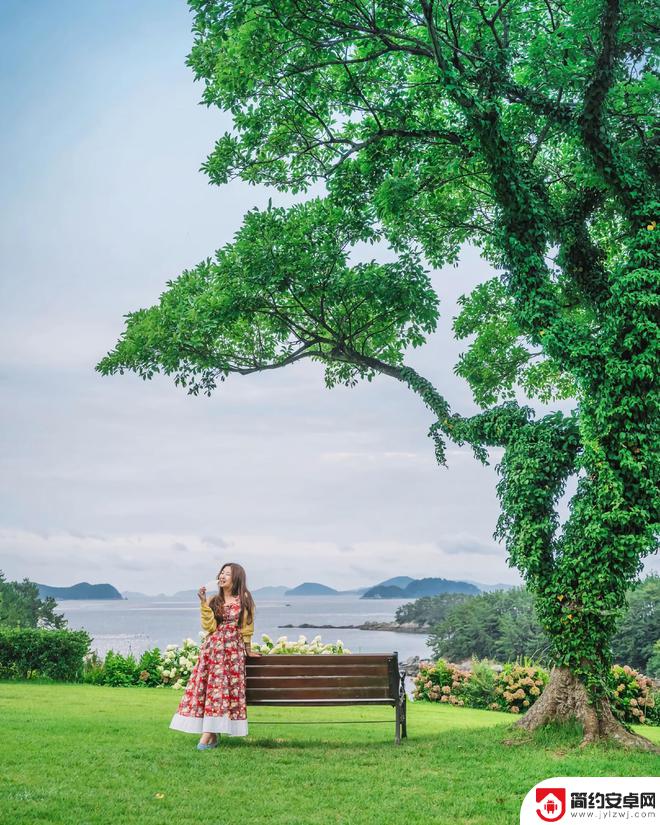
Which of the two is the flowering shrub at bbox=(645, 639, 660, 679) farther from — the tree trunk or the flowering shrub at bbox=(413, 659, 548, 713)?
the tree trunk

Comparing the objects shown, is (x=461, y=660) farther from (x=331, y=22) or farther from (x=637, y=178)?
(x=331, y=22)

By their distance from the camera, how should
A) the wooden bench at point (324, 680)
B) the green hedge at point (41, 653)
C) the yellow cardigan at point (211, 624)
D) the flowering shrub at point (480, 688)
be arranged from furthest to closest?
the green hedge at point (41, 653)
the flowering shrub at point (480, 688)
the wooden bench at point (324, 680)
the yellow cardigan at point (211, 624)

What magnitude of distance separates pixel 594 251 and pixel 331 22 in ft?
15.5

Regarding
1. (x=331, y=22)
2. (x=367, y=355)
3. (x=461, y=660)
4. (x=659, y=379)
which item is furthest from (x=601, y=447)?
(x=461, y=660)

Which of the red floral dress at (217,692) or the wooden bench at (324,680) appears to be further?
the wooden bench at (324,680)

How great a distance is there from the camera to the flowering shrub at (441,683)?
48.9ft

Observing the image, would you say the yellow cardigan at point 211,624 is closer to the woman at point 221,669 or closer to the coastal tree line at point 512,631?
the woman at point 221,669

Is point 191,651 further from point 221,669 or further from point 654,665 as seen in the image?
point 654,665

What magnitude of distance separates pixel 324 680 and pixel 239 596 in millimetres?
1282

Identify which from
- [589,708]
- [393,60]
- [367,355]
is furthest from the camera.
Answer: [367,355]

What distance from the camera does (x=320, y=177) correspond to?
12883 mm

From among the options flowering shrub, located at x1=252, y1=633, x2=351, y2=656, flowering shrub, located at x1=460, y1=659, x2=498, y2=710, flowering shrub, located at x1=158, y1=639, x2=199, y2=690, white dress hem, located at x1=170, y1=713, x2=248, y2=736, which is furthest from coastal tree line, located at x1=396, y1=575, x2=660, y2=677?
white dress hem, located at x1=170, y1=713, x2=248, y2=736

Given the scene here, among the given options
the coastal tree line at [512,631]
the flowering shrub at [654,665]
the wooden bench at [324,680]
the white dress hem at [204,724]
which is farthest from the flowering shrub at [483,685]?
the flowering shrub at [654,665]

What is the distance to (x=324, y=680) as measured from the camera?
29.1 ft
